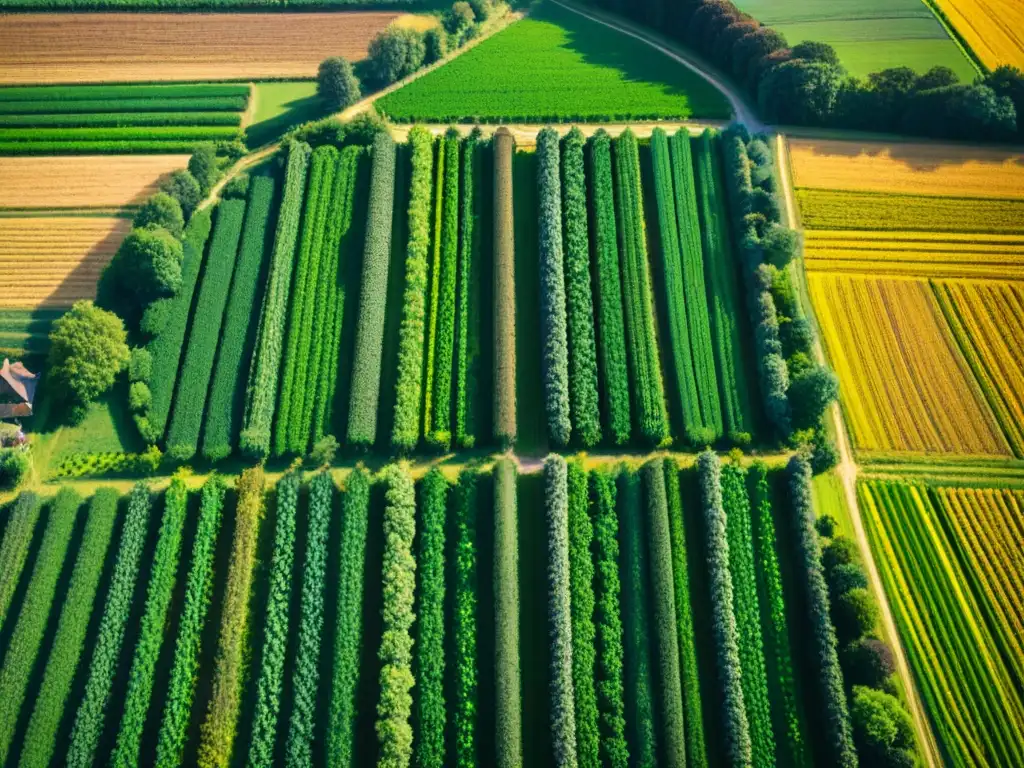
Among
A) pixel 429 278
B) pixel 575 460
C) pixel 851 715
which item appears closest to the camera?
pixel 851 715

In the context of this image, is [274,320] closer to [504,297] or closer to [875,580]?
[504,297]

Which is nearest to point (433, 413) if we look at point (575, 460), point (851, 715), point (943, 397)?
point (575, 460)

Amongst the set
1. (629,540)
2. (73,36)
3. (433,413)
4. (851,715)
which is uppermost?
(73,36)

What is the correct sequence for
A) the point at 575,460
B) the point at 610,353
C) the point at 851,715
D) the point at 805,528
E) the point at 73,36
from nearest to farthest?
the point at 851,715 → the point at 805,528 → the point at 575,460 → the point at 610,353 → the point at 73,36

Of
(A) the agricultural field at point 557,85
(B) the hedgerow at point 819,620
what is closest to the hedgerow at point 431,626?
(B) the hedgerow at point 819,620

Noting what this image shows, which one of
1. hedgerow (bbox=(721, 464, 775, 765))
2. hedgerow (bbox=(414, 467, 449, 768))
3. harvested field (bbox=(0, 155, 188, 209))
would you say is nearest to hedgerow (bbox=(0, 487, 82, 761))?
hedgerow (bbox=(414, 467, 449, 768))

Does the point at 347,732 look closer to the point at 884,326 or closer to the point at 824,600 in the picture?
the point at 824,600

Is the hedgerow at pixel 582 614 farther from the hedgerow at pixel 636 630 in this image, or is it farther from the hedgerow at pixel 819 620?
Answer: the hedgerow at pixel 819 620
